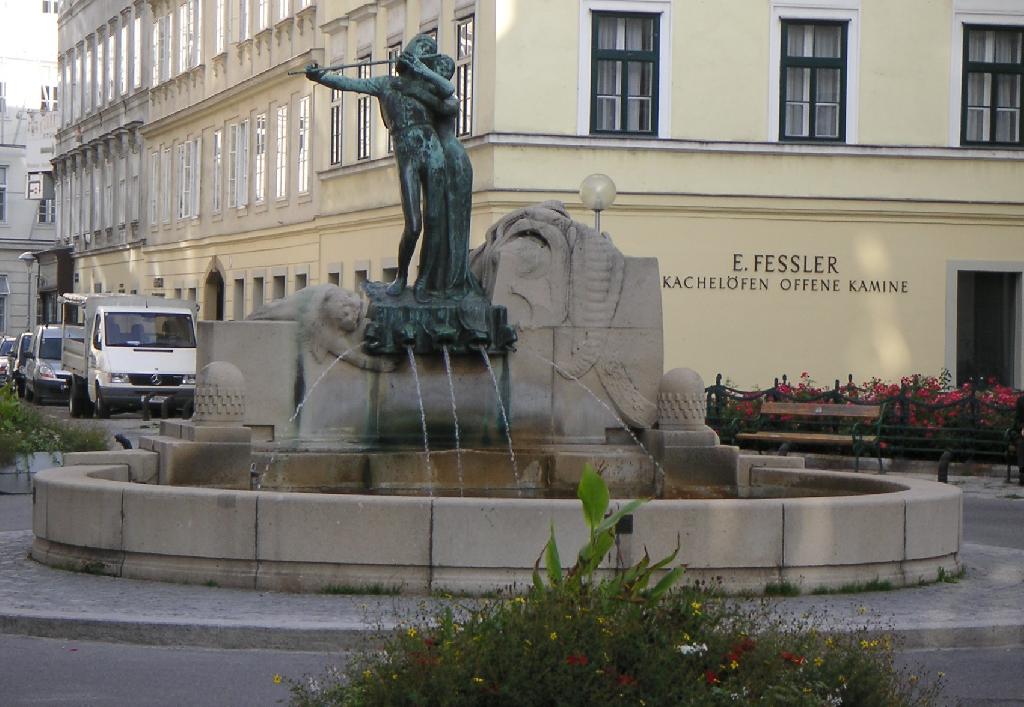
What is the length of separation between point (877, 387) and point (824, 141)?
23.0 ft

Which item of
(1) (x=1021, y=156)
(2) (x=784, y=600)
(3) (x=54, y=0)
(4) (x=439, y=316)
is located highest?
(3) (x=54, y=0)

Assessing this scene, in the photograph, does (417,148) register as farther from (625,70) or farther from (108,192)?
(108,192)

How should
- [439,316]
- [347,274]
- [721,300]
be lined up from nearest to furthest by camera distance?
[439,316]
[721,300]
[347,274]

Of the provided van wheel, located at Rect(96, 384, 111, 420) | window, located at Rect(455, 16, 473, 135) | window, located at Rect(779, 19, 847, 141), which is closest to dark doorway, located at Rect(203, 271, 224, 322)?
van wheel, located at Rect(96, 384, 111, 420)

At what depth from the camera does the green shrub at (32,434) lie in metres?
21.0

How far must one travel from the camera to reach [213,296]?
180ft

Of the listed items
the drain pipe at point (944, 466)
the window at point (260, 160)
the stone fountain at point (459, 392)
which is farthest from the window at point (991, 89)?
the stone fountain at point (459, 392)

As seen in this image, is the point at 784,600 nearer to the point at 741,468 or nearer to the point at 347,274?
the point at 741,468

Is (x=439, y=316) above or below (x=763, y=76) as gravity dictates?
below

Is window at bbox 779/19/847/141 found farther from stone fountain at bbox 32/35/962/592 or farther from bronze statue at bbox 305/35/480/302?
bronze statue at bbox 305/35/480/302

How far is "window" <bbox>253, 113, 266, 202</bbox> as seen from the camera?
49594 millimetres

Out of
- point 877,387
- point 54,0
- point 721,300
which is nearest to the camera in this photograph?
point 877,387

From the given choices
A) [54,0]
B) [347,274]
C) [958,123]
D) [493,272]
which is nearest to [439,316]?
[493,272]

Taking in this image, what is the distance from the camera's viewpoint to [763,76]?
35.4m
